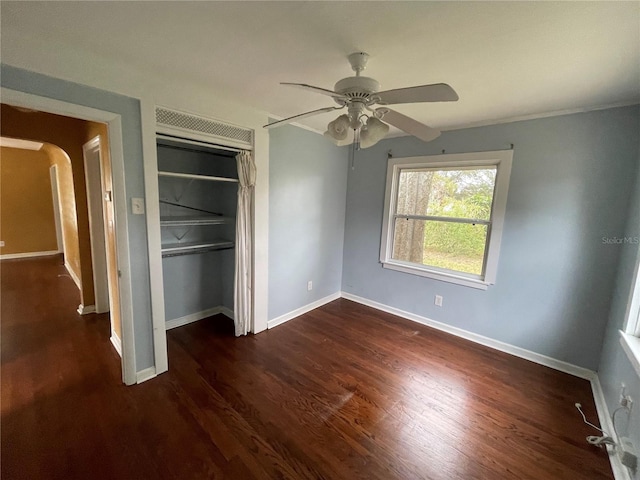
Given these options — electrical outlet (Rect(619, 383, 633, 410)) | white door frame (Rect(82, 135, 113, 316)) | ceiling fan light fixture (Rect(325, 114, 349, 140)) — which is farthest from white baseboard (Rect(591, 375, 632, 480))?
white door frame (Rect(82, 135, 113, 316))

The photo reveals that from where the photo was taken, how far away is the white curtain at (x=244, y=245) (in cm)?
251

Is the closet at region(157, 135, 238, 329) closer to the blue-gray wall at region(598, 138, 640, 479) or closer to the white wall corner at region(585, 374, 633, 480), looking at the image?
the blue-gray wall at region(598, 138, 640, 479)

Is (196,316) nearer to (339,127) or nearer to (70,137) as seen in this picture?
(70,137)

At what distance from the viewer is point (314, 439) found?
1.63 metres

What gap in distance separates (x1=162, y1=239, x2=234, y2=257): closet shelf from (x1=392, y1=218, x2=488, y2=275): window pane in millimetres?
2158

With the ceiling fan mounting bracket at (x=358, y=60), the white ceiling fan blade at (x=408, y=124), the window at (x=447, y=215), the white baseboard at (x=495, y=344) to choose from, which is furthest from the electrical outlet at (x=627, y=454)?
the ceiling fan mounting bracket at (x=358, y=60)

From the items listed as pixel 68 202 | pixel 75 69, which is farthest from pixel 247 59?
pixel 68 202

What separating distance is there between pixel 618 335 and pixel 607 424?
1.95ft

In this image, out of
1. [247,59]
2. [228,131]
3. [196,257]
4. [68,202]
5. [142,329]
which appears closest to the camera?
[247,59]

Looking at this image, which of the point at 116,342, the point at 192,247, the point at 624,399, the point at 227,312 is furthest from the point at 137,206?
the point at 624,399

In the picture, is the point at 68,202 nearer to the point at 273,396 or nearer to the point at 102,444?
the point at 102,444

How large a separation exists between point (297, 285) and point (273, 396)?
1.48m

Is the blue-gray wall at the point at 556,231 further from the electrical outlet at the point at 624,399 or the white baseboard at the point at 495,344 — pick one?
the electrical outlet at the point at 624,399

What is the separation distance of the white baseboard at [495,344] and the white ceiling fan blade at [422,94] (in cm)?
260
